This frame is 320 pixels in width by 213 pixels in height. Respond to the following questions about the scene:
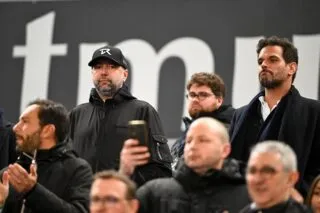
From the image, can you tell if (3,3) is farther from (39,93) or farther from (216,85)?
(216,85)

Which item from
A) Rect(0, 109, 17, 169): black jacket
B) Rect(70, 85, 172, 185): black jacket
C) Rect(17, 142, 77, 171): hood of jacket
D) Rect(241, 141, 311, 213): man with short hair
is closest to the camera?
Rect(241, 141, 311, 213): man with short hair

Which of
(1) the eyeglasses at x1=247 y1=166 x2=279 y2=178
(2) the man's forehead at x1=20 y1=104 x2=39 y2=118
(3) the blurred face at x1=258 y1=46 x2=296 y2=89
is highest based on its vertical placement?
(3) the blurred face at x1=258 y1=46 x2=296 y2=89

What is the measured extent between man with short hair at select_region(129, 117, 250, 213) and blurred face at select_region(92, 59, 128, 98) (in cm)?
138

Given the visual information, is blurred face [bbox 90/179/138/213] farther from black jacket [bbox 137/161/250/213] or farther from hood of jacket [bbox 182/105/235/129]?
hood of jacket [bbox 182/105/235/129]

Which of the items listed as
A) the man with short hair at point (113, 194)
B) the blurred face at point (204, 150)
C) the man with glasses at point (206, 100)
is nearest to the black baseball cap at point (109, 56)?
the man with glasses at point (206, 100)

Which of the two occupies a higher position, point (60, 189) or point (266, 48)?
point (266, 48)

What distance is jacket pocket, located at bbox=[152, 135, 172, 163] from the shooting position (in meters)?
5.84

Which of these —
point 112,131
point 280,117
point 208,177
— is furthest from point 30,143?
point 280,117

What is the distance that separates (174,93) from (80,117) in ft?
7.78

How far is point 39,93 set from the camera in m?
8.77

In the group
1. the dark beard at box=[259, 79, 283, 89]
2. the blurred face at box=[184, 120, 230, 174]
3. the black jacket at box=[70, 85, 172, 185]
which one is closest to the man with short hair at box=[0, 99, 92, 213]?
the black jacket at box=[70, 85, 172, 185]

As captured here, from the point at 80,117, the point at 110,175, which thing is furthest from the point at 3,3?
the point at 110,175

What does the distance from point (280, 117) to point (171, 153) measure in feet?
2.88

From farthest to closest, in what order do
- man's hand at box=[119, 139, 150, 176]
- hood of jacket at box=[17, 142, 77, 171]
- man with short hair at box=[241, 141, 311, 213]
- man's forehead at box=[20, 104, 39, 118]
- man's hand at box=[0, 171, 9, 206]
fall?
man's forehead at box=[20, 104, 39, 118] → hood of jacket at box=[17, 142, 77, 171] → man's hand at box=[0, 171, 9, 206] → man's hand at box=[119, 139, 150, 176] → man with short hair at box=[241, 141, 311, 213]
